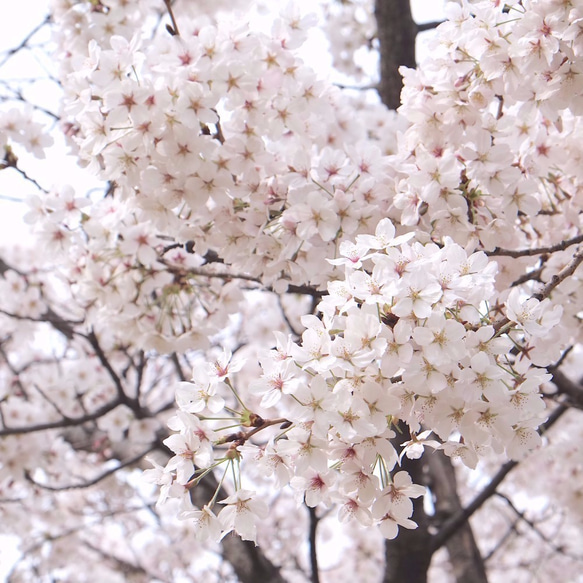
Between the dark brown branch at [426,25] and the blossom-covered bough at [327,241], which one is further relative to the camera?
the dark brown branch at [426,25]

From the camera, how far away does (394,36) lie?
12.4 ft

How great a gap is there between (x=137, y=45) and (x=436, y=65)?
933 millimetres

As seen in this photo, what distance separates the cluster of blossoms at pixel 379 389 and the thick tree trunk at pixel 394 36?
266cm

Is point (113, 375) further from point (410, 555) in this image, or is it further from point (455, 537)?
point (455, 537)

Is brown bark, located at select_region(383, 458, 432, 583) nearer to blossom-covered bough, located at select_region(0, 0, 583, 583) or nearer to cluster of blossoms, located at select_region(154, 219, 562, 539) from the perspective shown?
blossom-covered bough, located at select_region(0, 0, 583, 583)

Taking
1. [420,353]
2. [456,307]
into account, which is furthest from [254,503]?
[456,307]

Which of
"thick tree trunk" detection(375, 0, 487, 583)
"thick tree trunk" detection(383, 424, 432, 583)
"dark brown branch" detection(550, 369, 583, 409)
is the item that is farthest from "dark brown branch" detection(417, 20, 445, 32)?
"thick tree trunk" detection(383, 424, 432, 583)

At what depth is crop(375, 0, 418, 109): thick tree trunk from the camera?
374 cm

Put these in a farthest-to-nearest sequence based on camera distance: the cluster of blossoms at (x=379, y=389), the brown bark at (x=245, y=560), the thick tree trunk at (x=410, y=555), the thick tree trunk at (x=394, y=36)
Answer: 1. the thick tree trunk at (x=394, y=36)
2. the brown bark at (x=245, y=560)
3. the thick tree trunk at (x=410, y=555)
4. the cluster of blossoms at (x=379, y=389)

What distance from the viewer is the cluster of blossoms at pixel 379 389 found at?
124 cm

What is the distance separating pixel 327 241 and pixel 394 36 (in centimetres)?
229

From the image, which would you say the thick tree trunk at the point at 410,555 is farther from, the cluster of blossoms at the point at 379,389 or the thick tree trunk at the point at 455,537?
the cluster of blossoms at the point at 379,389

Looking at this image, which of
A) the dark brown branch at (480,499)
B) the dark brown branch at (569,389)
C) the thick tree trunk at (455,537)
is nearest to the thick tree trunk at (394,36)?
the dark brown branch at (569,389)

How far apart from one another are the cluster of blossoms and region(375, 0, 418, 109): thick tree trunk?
266 cm
